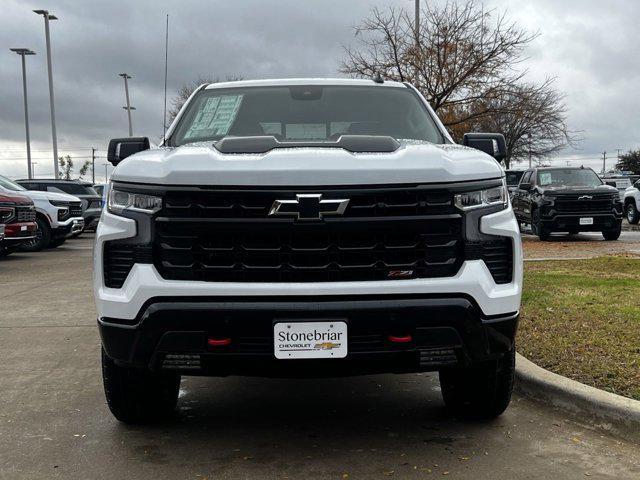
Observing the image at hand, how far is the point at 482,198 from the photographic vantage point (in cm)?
358

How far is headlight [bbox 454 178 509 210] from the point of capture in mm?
3514

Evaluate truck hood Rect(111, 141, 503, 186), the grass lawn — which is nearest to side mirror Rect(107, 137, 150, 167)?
truck hood Rect(111, 141, 503, 186)

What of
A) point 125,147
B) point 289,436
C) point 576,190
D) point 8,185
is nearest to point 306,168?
point 289,436

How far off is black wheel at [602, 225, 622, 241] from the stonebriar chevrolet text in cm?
1453

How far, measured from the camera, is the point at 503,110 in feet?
→ 69.4

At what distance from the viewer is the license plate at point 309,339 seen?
337 centimetres

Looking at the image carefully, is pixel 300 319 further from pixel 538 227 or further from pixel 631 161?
pixel 631 161

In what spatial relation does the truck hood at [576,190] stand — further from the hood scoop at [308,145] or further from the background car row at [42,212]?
the hood scoop at [308,145]

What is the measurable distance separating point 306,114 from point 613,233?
13826 millimetres

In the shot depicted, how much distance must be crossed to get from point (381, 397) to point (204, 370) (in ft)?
5.27

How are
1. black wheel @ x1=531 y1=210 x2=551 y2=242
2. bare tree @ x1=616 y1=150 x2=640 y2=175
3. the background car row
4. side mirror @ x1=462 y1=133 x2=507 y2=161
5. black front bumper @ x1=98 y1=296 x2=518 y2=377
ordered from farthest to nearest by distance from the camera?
bare tree @ x1=616 y1=150 x2=640 y2=175 → black wheel @ x1=531 y1=210 x2=551 y2=242 → the background car row → side mirror @ x1=462 y1=133 x2=507 y2=161 → black front bumper @ x1=98 y1=296 x2=518 y2=377

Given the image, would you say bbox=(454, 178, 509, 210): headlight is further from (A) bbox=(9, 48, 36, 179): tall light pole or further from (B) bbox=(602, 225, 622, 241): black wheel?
(A) bbox=(9, 48, 36, 179): tall light pole

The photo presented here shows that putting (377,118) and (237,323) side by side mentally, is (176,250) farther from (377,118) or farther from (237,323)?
(377,118)

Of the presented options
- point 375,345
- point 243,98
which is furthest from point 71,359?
point 375,345
